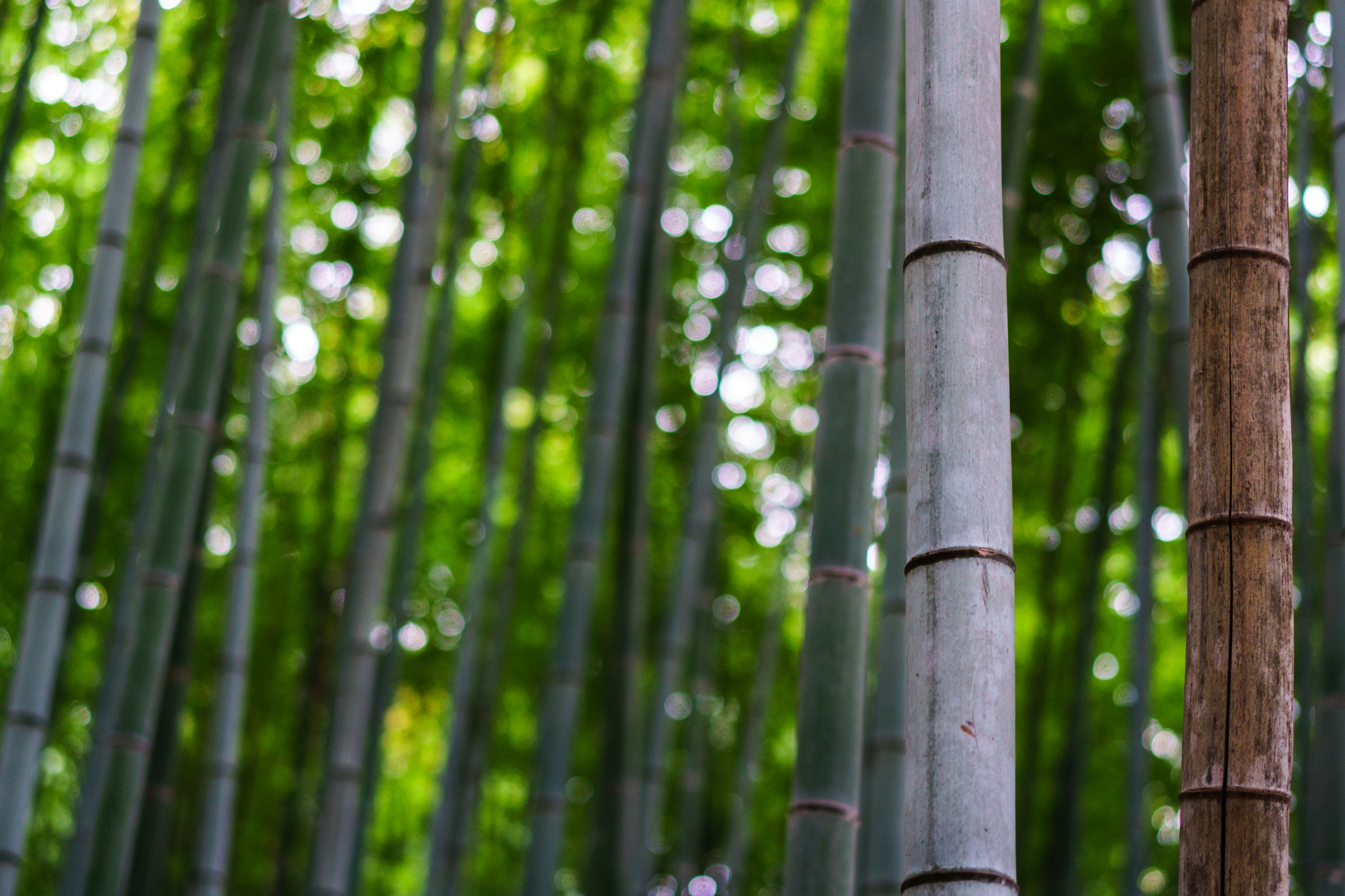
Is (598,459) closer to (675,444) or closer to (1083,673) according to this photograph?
(1083,673)

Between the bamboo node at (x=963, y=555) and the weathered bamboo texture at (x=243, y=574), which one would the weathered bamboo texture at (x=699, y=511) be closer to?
the weathered bamboo texture at (x=243, y=574)

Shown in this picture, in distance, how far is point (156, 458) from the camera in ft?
13.9

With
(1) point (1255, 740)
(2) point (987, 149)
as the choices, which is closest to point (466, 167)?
(2) point (987, 149)

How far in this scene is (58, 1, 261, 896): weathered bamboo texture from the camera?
3.63m

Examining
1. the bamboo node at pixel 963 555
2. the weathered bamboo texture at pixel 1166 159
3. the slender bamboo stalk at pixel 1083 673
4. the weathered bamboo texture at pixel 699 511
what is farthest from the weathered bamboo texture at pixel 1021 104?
the bamboo node at pixel 963 555

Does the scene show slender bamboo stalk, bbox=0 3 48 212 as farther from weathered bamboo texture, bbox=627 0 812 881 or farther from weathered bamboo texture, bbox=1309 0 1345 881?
weathered bamboo texture, bbox=1309 0 1345 881

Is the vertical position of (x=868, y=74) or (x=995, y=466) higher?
(x=868, y=74)

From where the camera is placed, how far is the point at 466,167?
15.3 ft

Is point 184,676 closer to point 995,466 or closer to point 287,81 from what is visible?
point 287,81

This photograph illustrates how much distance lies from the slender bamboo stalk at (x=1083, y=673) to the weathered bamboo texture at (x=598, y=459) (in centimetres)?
241

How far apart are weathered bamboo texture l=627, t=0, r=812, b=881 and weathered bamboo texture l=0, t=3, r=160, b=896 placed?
1682 millimetres

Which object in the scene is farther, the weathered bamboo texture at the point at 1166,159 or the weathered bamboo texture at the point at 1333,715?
the weathered bamboo texture at the point at 1166,159

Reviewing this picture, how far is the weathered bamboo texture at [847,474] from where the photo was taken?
1789 millimetres

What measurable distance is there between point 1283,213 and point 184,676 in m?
3.50
